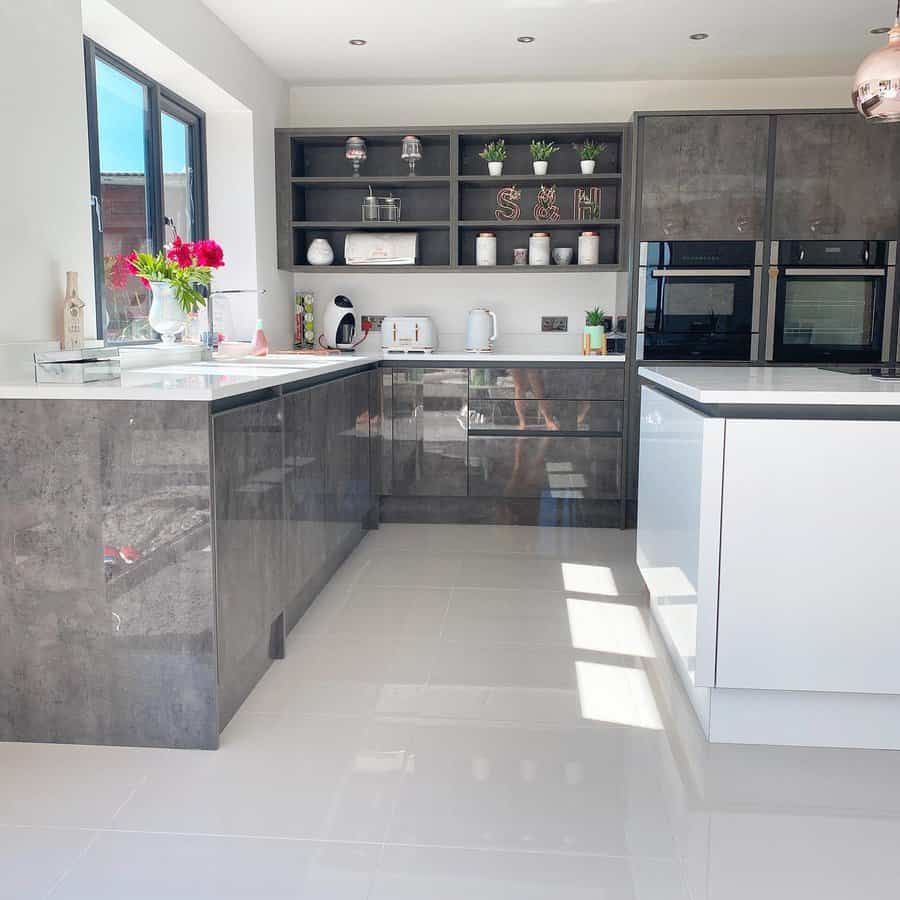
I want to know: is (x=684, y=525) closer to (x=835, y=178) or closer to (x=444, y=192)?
(x=835, y=178)

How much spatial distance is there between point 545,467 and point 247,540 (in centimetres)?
243

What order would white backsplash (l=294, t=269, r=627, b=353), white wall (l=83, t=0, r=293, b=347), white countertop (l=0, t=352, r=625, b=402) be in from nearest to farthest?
white countertop (l=0, t=352, r=625, b=402), white wall (l=83, t=0, r=293, b=347), white backsplash (l=294, t=269, r=627, b=353)

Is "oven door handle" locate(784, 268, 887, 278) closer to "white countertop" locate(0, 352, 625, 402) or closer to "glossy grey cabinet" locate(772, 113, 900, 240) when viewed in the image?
"glossy grey cabinet" locate(772, 113, 900, 240)

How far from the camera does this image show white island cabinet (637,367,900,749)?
2.08 meters

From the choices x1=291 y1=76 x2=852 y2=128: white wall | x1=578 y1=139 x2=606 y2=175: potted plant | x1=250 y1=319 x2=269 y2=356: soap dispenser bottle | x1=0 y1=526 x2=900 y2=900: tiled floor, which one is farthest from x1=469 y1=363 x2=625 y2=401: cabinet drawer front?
x1=0 y1=526 x2=900 y2=900: tiled floor

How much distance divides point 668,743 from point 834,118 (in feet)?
11.0

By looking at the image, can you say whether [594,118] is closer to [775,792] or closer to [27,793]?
[775,792]

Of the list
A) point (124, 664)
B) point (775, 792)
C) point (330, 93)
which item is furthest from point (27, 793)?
point (330, 93)

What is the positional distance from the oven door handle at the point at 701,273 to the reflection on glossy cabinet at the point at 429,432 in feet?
3.60

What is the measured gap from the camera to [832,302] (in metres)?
4.32

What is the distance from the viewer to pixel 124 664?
7.03ft

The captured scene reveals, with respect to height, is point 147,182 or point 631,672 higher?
point 147,182

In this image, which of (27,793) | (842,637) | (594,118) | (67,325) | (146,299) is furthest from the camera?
(594,118)

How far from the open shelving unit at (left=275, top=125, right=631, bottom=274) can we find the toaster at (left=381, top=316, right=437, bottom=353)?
0.28 meters
